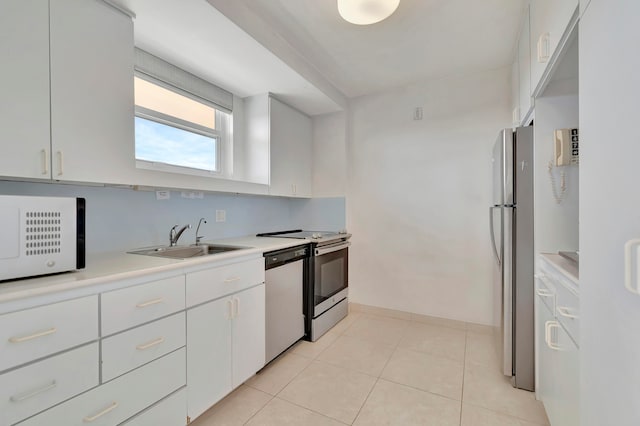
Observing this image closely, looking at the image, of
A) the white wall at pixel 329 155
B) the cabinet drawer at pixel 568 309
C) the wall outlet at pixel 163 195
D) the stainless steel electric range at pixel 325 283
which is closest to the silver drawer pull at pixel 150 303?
the wall outlet at pixel 163 195

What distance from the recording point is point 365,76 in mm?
2758

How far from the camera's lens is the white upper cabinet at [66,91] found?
1.13 m

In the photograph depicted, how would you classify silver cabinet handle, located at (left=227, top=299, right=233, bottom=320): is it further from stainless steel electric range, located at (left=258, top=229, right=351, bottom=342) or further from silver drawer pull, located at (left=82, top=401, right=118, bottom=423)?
stainless steel electric range, located at (left=258, top=229, right=351, bottom=342)

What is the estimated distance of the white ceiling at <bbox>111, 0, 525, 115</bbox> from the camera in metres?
1.69

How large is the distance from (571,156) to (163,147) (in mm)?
2675

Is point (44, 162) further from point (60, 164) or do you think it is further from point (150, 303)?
point (150, 303)

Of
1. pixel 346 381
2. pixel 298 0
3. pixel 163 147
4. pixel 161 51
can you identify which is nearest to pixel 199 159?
pixel 163 147

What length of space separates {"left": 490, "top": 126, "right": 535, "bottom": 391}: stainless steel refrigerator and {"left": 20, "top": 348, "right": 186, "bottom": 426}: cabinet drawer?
2.03 metres

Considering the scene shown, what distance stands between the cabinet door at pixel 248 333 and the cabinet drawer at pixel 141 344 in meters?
0.39

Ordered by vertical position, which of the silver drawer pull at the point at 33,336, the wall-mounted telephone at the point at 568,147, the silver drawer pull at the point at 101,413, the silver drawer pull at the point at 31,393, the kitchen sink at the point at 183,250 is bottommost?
the silver drawer pull at the point at 101,413

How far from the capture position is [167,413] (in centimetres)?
135

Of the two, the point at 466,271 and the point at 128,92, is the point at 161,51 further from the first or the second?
the point at 466,271

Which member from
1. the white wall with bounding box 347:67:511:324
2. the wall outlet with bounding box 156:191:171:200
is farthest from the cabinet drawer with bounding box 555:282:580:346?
the wall outlet with bounding box 156:191:171:200

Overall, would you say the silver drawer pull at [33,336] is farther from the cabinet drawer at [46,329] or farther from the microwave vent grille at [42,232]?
the microwave vent grille at [42,232]
